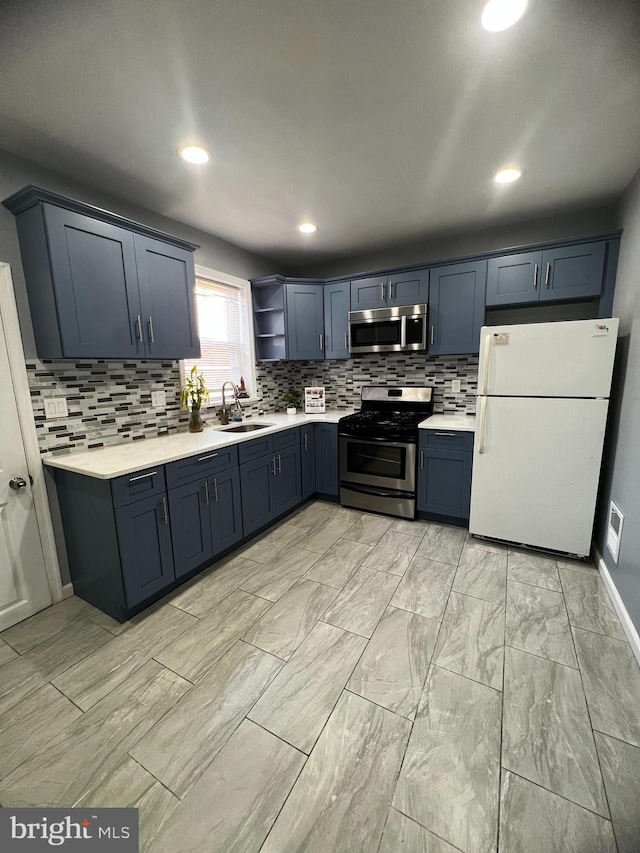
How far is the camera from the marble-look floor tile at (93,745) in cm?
116

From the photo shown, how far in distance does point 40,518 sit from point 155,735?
55.1 inches

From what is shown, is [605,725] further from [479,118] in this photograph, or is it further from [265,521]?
[479,118]

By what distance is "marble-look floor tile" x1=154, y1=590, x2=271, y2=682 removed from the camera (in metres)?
1.67

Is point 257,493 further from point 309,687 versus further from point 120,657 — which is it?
point 309,687

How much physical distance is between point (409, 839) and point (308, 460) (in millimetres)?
2634

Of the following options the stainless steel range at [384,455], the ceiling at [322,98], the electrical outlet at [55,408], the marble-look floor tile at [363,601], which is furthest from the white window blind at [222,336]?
the marble-look floor tile at [363,601]

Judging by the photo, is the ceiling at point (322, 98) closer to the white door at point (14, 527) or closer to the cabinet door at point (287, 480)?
the white door at point (14, 527)

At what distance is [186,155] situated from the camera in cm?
191

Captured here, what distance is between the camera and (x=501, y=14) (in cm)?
117

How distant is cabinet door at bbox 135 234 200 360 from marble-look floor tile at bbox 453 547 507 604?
2.47 metres

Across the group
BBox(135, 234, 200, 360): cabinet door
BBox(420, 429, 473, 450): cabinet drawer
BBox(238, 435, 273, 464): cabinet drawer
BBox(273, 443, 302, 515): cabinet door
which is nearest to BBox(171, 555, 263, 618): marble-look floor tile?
BBox(273, 443, 302, 515): cabinet door

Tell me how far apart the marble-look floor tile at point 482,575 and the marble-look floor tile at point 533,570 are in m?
→ 0.06

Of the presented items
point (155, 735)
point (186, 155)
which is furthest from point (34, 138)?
point (155, 735)

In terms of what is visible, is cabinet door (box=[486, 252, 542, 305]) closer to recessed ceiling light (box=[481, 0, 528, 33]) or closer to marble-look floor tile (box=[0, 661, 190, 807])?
recessed ceiling light (box=[481, 0, 528, 33])
